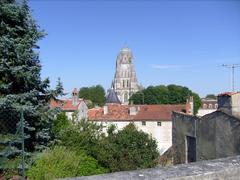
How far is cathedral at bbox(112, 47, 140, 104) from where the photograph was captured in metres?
121

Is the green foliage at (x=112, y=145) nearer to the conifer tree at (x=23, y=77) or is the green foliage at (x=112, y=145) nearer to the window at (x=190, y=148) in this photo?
the conifer tree at (x=23, y=77)

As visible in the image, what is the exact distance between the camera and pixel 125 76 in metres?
123

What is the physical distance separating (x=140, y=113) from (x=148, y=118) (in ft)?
6.33

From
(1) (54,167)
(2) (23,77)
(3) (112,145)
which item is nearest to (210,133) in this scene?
(3) (112,145)

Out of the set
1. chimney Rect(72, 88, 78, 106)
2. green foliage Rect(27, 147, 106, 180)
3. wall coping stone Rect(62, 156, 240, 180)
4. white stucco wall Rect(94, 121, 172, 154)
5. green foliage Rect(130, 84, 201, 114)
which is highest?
green foliage Rect(130, 84, 201, 114)

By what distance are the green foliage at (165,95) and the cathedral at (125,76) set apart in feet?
130

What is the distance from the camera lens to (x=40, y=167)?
7.53 meters

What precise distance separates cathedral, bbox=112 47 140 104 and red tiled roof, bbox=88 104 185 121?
230 ft

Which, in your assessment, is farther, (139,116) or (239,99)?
(139,116)

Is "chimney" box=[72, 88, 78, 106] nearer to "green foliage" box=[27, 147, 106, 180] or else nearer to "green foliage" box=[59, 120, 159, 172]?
"green foliage" box=[59, 120, 159, 172]

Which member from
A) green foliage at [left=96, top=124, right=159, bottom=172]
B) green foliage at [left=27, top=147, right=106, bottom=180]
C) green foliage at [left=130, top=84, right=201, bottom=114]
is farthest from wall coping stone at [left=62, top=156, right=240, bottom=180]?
green foliage at [left=130, top=84, right=201, bottom=114]

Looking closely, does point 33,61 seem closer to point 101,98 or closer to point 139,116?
point 139,116

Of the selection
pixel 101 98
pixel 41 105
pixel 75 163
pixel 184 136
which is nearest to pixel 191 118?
pixel 184 136

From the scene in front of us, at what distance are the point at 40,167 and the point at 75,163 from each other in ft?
3.96
